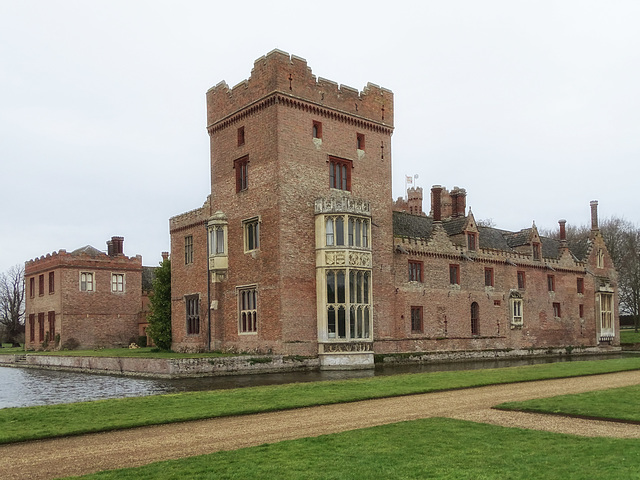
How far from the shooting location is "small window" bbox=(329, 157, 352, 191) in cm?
3328

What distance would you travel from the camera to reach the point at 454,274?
39.9 metres

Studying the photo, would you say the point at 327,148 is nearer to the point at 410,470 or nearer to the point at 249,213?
the point at 249,213

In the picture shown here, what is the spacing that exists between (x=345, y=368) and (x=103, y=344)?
26.4m

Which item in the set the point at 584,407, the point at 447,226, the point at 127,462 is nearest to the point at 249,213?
the point at 447,226

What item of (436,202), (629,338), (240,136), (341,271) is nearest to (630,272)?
(629,338)

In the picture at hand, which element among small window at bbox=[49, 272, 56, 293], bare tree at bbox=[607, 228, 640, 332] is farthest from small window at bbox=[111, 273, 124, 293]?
bare tree at bbox=[607, 228, 640, 332]

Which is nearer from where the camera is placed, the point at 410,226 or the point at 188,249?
the point at 188,249

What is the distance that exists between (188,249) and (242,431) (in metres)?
25.9

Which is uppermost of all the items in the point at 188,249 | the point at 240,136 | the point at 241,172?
the point at 240,136

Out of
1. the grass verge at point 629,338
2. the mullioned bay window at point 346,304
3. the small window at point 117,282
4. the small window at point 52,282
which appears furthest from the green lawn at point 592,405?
the small window at point 52,282

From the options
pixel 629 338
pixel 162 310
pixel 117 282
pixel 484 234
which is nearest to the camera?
pixel 162 310

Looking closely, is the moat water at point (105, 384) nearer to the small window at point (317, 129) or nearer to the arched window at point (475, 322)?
the arched window at point (475, 322)

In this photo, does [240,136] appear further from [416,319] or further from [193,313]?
[416,319]

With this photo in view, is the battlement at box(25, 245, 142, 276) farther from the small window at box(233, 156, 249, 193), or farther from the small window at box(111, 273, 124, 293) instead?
the small window at box(233, 156, 249, 193)
